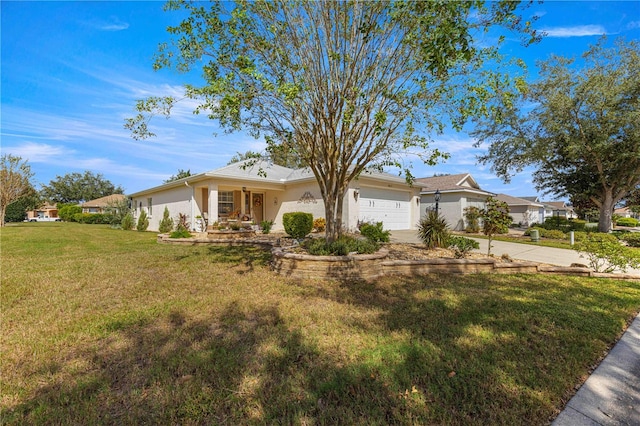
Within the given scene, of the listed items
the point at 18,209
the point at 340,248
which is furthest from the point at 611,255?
the point at 18,209

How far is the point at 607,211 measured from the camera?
17.9 metres

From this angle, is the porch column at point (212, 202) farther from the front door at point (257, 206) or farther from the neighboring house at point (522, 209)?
the neighboring house at point (522, 209)

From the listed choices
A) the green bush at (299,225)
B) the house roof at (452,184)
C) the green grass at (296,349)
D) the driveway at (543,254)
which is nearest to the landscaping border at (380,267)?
the green grass at (296,349)

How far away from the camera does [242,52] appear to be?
19.1 ft

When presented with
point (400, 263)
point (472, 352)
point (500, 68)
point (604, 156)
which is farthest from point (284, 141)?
point (604, 156)

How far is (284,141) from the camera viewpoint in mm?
6883

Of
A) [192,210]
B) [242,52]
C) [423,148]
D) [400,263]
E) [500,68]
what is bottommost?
[400,263]

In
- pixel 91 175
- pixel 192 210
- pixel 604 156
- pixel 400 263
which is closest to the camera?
pixel 400 263

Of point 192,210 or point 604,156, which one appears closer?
point 192,210

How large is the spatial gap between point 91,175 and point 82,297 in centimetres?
7201

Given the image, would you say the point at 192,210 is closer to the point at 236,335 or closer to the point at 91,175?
the point at 236,335

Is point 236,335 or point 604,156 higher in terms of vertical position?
point 604,156

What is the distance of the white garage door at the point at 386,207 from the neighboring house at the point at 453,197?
5.29 feet

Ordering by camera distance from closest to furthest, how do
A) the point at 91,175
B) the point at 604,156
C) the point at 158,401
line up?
1. the point at 158,401
2. the point at 604,156
3. the point at 91,175
